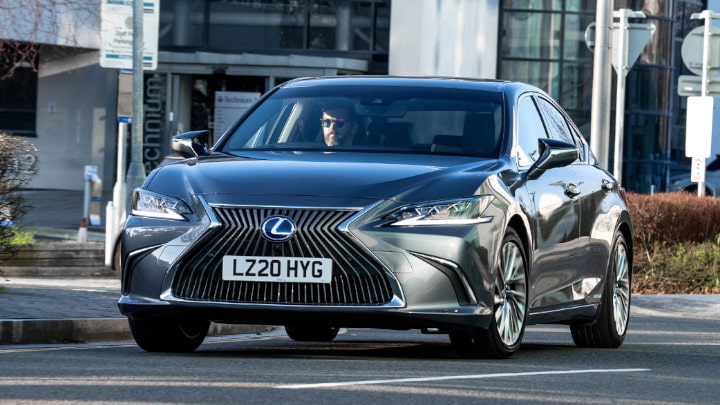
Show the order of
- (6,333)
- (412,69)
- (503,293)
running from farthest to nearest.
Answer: (412,69) < (6,333) < (503,293)

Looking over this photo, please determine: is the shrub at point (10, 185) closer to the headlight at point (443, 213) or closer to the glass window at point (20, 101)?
the headlight at point (443, 213)

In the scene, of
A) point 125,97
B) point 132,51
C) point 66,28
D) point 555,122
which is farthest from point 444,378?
point 66,28

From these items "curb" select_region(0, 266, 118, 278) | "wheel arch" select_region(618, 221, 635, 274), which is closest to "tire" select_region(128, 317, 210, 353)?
"wheel arch" select_region(618, 221, 635, 274)

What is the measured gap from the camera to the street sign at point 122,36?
62.7 ft

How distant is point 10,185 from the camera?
11.7 m

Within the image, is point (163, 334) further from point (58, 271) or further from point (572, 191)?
point (58, 271)

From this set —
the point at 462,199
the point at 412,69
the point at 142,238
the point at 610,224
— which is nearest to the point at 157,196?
the point at 142,238

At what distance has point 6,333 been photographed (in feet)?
32.1

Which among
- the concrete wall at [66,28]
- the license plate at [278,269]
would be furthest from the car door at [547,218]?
the concrete wall at [66,28]

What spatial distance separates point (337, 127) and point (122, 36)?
10552 millimetres

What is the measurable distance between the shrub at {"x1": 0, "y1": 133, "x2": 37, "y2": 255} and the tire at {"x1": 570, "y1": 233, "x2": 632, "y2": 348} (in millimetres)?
4188

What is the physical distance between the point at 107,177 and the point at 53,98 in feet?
7.03

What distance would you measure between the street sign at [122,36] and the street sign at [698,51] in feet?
24.4

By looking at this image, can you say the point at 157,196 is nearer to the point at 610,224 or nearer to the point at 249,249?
the point at 249,249
